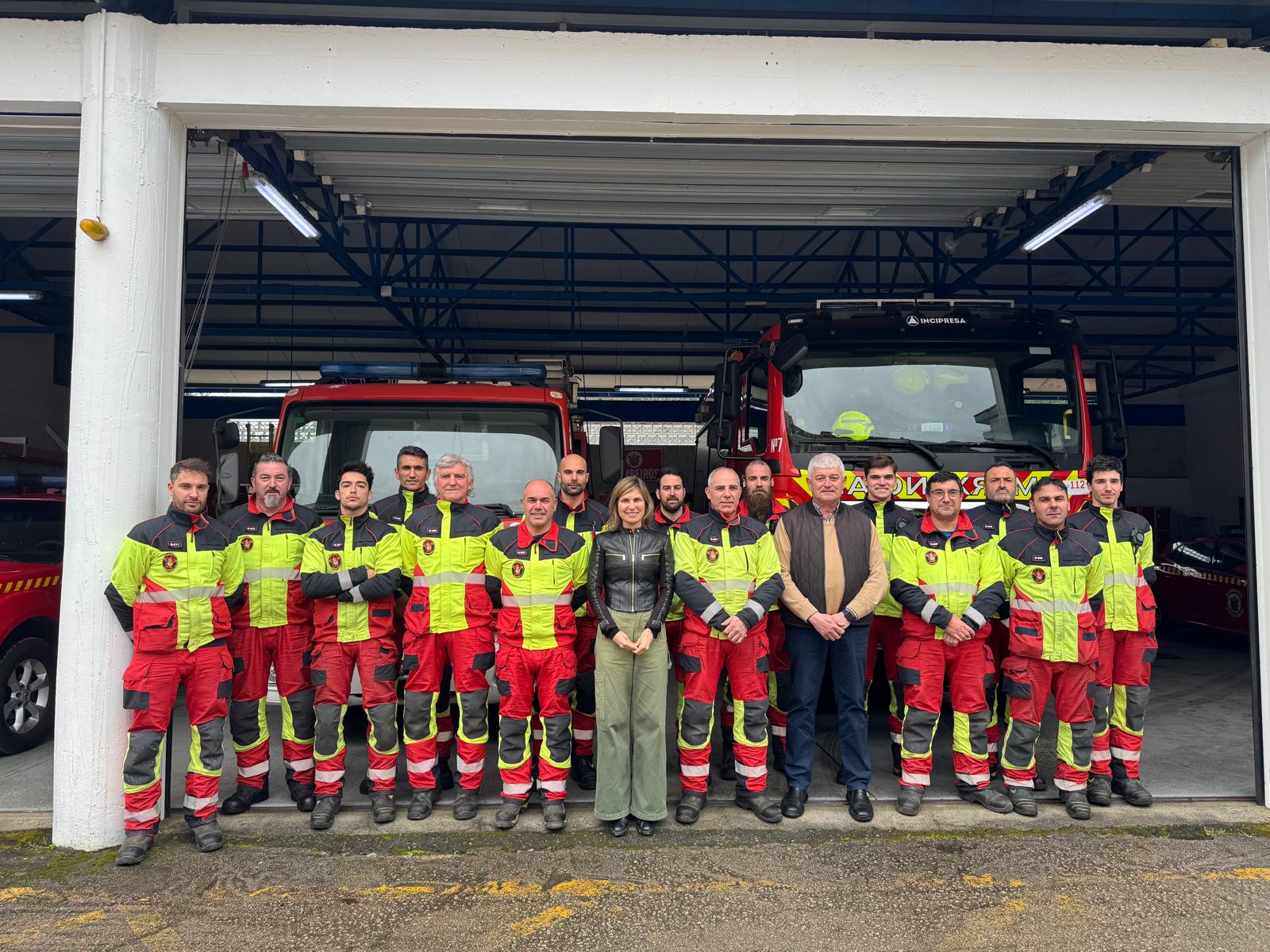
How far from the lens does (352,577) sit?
3980 millimetres

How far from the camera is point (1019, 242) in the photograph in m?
7.45

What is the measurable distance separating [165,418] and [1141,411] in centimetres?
2038

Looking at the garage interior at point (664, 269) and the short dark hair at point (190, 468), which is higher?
the garage interior at point (664, 269)

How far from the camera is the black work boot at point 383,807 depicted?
13.3ft

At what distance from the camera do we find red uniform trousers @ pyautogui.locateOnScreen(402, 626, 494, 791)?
13.3ft

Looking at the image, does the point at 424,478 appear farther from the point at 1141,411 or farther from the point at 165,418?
the point at 1141,411

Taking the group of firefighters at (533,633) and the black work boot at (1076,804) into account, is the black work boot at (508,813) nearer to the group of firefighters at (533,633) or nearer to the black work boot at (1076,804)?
the group of firefighters at (533,633)

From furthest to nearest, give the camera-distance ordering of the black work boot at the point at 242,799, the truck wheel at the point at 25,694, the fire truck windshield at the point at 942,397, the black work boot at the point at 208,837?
1. the fire truck windshield at the point at 942,397
2. the truck wheel at the point at 25,694
3. the black work boot at the point at 242,799
4. the black work boot at the point at 208,837

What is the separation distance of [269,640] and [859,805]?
3.17m

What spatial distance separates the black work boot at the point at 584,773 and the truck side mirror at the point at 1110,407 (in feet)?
13.4

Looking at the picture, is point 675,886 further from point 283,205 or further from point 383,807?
point 283,205

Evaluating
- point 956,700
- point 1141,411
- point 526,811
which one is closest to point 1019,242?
point 956,700

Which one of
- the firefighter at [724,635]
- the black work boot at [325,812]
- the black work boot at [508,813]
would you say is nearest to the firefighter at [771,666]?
the firefighter at [724,635]

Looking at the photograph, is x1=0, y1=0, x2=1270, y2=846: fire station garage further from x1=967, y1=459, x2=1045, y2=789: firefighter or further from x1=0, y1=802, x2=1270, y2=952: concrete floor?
x1=0, y1=802, x2=1270, y2=952: concrete floor
